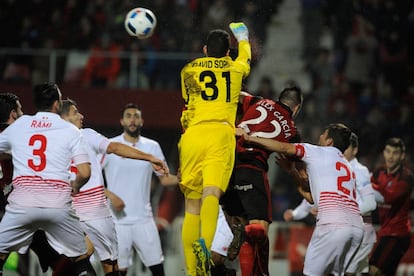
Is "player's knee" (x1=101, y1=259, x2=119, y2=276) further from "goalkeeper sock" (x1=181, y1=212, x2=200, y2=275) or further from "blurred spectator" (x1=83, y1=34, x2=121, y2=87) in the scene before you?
"blurred spectator" (x1=83, y1=34, x2=121, y2=87)

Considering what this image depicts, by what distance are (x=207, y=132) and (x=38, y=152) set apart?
64.4 inches

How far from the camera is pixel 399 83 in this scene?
733 inches

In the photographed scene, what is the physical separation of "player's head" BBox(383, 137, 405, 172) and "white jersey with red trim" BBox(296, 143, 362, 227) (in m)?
2.88

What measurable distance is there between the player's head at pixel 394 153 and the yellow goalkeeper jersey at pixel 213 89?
350 centimetres

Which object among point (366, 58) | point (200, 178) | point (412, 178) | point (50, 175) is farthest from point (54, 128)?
point (366, 58)

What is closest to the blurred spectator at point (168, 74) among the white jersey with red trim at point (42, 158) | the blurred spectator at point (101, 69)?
the blurred spectator at point (101, 69)

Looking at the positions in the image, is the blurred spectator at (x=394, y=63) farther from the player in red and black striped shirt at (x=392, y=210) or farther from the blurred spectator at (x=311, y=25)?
the player in red and black striped shirt at (x=392, y=210)

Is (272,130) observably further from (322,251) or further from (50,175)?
(50,175)

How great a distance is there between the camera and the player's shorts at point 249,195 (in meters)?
9.77

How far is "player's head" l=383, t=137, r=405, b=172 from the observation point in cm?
1231

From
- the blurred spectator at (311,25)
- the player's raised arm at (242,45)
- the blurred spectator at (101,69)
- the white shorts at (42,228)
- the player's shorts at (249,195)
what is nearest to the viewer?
the white shorts at (42,228)

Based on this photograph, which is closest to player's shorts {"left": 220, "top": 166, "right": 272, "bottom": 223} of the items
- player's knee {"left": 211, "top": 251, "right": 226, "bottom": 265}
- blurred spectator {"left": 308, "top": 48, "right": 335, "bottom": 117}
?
player's knee {"left": 211, "top": 251, "right": 226, "bottom": 265}

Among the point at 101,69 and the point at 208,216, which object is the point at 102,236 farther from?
the point at 101,69

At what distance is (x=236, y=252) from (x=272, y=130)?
1.40 m
